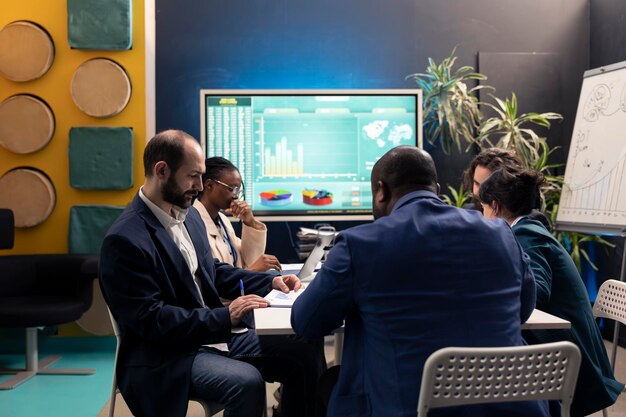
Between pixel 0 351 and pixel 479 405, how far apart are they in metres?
4.19

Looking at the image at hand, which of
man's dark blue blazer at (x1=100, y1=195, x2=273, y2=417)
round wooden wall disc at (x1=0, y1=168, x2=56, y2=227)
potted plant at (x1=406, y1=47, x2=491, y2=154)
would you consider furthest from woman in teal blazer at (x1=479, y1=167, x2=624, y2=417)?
round wooden wall disc at (x1=0, y1=168, x2=56, y2=227)

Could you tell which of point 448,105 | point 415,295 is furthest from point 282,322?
point 448,105

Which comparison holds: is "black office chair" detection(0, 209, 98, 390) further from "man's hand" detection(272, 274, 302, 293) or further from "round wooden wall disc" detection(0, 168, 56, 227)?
"man's hand" detection(272, 274, 302, 293)

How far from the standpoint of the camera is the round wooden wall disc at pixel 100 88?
4785 mm

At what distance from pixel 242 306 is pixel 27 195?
311cm

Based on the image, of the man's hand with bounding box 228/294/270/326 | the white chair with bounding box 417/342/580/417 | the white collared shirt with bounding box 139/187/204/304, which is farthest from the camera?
the white collared shirt with bounding box 139/187/204/304

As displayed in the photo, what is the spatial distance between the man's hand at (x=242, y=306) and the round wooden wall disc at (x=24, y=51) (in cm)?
326

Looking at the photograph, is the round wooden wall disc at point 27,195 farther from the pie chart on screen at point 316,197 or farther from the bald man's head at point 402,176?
the bald man's head at point 402,176

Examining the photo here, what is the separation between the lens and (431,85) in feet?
17.4

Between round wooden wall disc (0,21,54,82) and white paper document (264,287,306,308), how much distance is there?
3.09m

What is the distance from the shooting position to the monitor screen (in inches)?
204

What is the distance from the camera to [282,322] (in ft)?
6.87

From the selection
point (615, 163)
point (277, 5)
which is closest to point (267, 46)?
point (277, 5)

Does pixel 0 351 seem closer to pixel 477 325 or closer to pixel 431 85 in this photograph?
pixel 431 85
